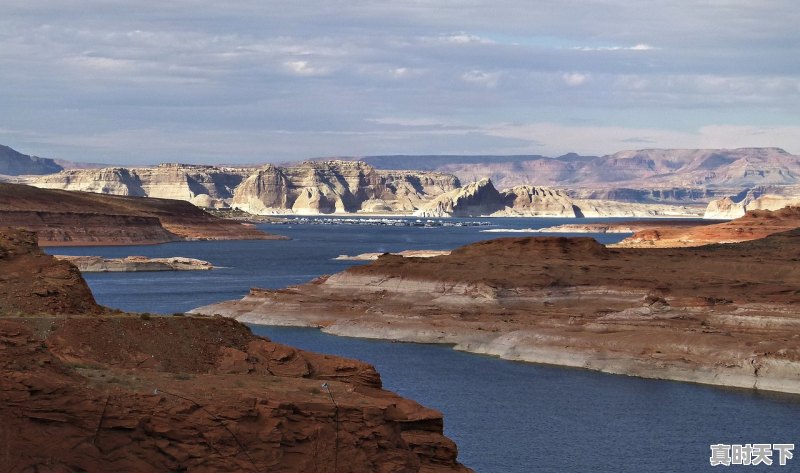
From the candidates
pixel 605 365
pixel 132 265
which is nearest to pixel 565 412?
pixel 605 365

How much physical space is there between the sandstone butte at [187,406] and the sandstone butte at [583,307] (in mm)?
35552

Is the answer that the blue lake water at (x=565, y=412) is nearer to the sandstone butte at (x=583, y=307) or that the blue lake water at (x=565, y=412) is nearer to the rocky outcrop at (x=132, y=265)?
the sandstone butte at (x=583, y=307)

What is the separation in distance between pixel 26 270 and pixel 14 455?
39.5ft

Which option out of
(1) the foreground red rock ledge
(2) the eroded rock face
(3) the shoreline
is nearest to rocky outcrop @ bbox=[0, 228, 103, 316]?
(2) the eroded rock face

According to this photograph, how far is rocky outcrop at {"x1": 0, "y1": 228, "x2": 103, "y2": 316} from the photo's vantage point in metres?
30.8

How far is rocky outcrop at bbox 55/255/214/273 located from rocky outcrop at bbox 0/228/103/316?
102 meters

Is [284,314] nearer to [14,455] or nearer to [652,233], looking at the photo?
[14,455]

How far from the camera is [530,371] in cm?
6188

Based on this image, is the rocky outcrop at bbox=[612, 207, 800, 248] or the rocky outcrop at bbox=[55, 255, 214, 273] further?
the rocky outcrop at bbox=[612, 207, 800, 248]

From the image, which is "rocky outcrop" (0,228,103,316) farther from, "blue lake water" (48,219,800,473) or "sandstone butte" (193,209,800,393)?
"sandstone butte" (193,209,800,393)
